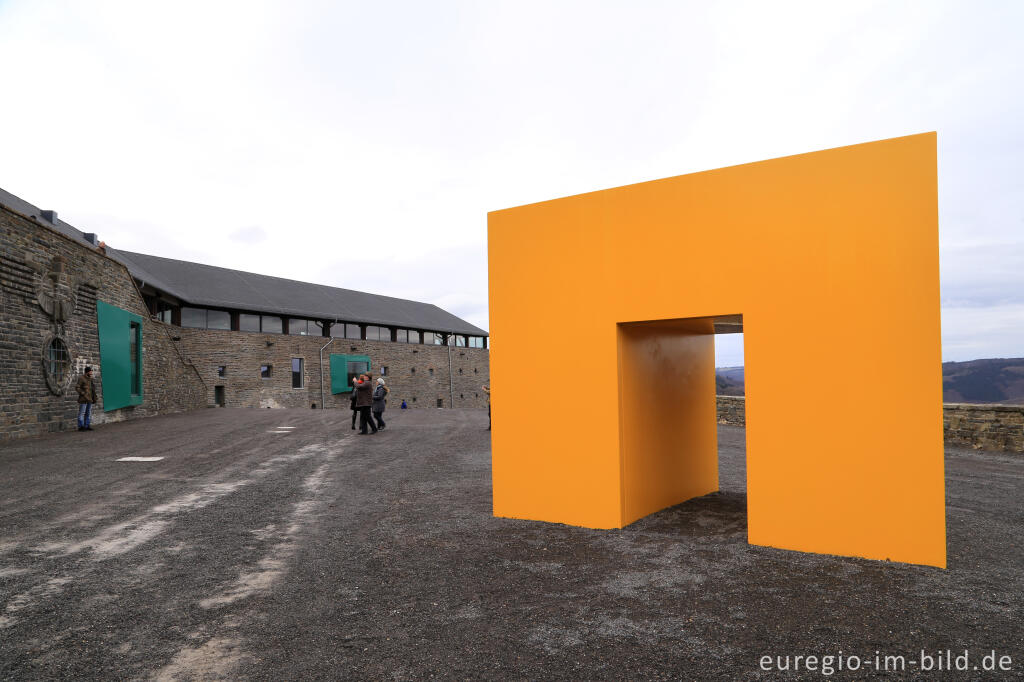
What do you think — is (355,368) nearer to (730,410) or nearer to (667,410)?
(730,410)

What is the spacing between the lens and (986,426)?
11492 mm

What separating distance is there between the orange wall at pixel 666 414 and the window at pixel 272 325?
27756 millimetres

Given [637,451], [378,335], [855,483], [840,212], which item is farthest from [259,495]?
[378,335]

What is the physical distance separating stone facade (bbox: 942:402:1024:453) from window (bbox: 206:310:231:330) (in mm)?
29502

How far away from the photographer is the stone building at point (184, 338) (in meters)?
12.5

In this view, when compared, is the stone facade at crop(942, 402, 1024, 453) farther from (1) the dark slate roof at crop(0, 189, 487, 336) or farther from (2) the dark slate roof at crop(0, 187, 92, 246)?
(1) the dark slate roof at crop(0, 189, 487, 336)

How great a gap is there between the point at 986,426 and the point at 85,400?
66.3 feet

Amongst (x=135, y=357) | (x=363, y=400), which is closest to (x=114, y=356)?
(x=135, y=357)

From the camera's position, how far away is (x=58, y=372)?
13.5m

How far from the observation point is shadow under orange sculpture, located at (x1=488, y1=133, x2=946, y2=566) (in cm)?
429

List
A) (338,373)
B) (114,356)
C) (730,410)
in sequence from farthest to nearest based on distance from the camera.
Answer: (338,373) → (114,356) → (730,410)

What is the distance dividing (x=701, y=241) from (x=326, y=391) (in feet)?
97.8

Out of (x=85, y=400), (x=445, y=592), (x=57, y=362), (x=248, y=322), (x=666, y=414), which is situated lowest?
(x=445, y=592)

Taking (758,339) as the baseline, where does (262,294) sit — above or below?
above
